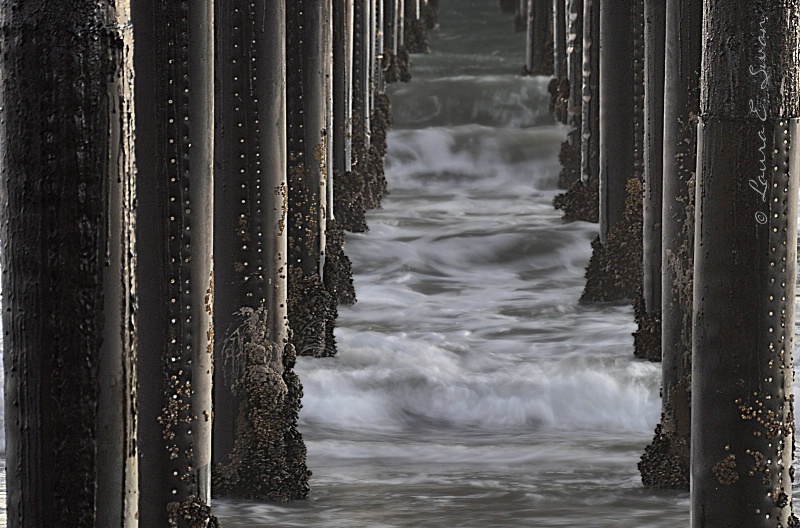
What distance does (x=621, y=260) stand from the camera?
12.3 m

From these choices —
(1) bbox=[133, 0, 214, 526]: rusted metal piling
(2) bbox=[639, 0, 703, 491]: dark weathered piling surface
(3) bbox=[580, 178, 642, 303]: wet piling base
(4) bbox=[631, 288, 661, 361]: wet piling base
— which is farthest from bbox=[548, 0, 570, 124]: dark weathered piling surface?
(1) bbox=[133, 0, 214, 526]: rusted metal piling

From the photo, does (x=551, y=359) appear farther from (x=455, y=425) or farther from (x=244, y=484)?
(x=244, y=484)

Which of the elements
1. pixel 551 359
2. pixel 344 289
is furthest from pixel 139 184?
pixel 344 289

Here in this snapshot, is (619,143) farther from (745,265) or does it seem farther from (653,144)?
(745,265)

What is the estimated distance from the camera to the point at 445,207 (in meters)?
18.5

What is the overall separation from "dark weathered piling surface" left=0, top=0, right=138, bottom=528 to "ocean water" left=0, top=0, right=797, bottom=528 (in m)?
3.50

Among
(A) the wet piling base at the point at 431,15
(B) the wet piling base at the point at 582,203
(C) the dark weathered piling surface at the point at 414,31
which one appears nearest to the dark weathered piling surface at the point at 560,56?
(B) the wet piling base at the point at 582,203

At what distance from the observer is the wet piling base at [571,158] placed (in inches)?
661

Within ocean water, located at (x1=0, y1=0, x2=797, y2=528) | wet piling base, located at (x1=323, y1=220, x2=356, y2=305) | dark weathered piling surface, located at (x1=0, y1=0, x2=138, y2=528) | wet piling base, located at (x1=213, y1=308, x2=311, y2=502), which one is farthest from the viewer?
wet piling base, located at (x1=323, y1=220, x2=356, y2=305)

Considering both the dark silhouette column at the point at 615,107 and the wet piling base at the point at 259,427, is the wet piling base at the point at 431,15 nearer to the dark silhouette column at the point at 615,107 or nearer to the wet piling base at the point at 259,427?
the dark silhouette column at the point at 615,107

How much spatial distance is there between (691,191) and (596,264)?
4.96 metres

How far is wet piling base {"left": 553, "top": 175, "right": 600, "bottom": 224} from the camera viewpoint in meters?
14.7

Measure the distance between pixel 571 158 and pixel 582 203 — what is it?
1.92 metres
